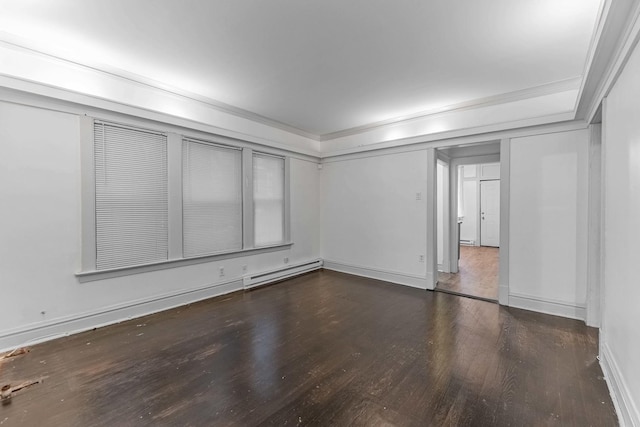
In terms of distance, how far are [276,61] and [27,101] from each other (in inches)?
93.7

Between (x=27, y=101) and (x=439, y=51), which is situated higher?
(x=439, y=51)

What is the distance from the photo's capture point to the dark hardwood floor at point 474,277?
418cm

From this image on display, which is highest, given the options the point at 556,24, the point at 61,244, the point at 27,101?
the point at 556,24

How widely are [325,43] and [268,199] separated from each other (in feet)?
9.23

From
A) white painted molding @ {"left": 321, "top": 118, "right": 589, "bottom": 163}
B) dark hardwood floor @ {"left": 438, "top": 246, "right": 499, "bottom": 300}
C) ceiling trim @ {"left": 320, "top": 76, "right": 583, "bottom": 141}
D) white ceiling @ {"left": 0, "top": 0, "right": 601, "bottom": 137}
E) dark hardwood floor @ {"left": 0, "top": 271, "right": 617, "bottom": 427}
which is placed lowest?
dark hardwood floor @ {"left": 0, "top": 271, "right": 617, "bottom": 427}

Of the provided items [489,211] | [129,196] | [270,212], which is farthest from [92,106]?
[489,211]

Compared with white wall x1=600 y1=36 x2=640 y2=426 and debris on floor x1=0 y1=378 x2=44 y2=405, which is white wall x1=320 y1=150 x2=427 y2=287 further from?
debris on floor x1=0 y1=378 x2=44 y2=405

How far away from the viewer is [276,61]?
290 cm

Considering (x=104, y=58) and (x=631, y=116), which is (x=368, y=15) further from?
(x=104, y=58)

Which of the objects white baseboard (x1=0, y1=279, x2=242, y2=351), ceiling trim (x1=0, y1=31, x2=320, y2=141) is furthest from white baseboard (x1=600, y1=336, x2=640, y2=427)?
ceiling trim (x1=0, y1=31, x2=320, y2=141)

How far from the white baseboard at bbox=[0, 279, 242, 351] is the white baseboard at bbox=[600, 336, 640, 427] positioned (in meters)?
4.13

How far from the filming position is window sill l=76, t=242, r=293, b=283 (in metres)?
2.93

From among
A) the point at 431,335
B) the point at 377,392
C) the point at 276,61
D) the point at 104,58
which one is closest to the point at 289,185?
the point at 276,61

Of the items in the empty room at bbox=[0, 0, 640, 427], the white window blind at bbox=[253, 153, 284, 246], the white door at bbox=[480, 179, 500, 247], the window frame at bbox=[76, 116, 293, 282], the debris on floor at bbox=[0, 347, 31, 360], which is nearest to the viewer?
the empty room at bbox=[0, 0, 640, 427]
